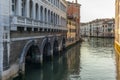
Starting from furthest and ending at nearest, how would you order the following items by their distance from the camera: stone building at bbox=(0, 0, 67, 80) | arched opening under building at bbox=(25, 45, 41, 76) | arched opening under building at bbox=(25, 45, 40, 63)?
arched opening under building at bbox=(25, 45, 40, 63)
arched opening under building at bbox=(25, 45, 41, 76)
stone building at bbox=(0, 0, 67, 80)

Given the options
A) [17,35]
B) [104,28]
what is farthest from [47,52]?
[104,28]

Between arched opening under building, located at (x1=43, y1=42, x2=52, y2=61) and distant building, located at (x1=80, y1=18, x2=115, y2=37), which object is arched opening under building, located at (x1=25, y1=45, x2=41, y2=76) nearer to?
arched opening under building, located at (x1=43, y1=42, x2=52, y2=61)

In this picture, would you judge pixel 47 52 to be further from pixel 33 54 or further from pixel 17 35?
pixel 17 35

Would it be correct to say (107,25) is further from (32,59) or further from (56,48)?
(32,59)

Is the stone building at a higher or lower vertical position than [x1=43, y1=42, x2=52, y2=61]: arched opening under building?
higher

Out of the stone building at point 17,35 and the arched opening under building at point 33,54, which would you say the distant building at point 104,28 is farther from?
the stone building at point 17,35

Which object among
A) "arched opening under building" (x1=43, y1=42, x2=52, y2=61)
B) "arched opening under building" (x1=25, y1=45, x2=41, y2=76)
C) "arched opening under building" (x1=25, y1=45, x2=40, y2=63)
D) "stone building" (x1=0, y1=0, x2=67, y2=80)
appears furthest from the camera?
"arched opening under building" (x1=43, y1=42, x2=52, y2=61)

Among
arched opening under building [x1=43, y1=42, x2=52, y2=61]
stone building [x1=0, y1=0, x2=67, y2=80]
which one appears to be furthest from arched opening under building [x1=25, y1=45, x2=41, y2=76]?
arched opening under building [x1=43, y1=42, x2=52, y2=61]

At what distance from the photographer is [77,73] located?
27.2m

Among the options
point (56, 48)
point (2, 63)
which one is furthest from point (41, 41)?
point (56, 48)

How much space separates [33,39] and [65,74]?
4764 millimetres

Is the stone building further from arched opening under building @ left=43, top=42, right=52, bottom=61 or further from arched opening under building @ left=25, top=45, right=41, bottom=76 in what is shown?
arched opening under building @ left=43, top=42, right=52, bottom=61

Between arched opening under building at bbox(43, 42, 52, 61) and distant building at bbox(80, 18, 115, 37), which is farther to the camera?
distant building at bbox(80, 18, 115, 37)

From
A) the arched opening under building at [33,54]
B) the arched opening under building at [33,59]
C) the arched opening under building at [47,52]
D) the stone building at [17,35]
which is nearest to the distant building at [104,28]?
the arched opening under building at [47,52]
